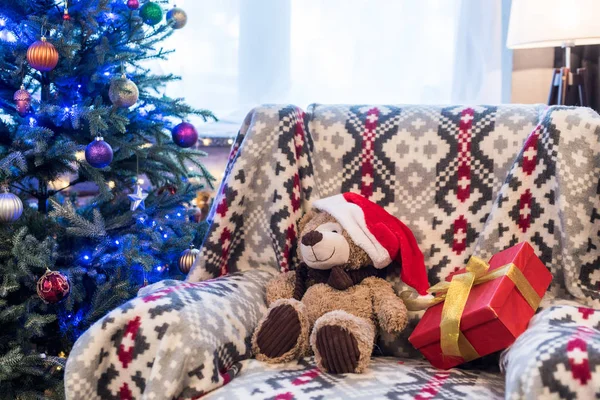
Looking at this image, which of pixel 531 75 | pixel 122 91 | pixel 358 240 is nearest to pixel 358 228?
pixel 358 240

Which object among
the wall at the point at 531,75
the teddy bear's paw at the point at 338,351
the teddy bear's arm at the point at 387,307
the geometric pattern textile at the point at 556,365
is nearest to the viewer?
the geometric pattern textile at the point at 556,365

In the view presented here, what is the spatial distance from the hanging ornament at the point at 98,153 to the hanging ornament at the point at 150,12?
406mm

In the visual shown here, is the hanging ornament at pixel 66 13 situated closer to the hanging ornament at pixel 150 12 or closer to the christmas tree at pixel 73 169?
the christmas tree at pixel 73 169

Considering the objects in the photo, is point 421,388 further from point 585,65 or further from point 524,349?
point 585,65

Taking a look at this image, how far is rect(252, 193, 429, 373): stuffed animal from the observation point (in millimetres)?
1393

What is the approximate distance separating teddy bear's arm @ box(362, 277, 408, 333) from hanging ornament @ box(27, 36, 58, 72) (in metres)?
0.99

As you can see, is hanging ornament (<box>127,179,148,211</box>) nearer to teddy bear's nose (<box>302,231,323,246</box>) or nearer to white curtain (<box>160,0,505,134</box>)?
teddy bear's nose (<box>302,231,323,246</box>)

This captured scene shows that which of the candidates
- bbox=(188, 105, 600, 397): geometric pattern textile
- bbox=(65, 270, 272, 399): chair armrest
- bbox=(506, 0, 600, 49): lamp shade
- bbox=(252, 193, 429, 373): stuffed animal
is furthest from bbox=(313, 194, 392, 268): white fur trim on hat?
bbox=(506, 0, 600, 49): lamp shade

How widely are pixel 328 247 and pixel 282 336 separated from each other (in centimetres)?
22

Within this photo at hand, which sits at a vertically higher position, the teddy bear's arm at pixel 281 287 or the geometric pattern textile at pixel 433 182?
the geometric pattern textile at pixel 433 182

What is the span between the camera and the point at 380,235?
157 cm

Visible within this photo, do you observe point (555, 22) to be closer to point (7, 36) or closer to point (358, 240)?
point (358, 240)

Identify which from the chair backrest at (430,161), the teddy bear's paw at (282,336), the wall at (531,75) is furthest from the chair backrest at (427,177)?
the wall at (531,75)

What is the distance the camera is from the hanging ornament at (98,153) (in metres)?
1.87
